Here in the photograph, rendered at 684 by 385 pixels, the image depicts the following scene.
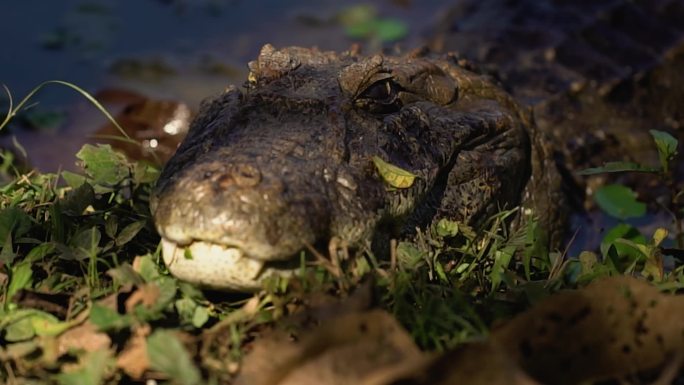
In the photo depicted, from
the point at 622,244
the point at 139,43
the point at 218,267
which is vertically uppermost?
the point at 218,267

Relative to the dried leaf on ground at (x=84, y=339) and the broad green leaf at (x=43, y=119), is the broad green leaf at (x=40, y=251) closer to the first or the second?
the dried leaf on ground at (x=84, y=339)

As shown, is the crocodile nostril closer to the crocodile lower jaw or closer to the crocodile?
the crocodile

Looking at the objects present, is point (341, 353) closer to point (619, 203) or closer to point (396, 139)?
point (396, 139)

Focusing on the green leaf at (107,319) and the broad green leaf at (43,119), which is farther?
the broad green leaf at (43,119)

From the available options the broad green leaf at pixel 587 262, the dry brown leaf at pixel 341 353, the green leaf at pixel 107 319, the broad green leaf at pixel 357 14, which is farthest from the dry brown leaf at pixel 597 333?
the broad green leaf at pixel 357 14

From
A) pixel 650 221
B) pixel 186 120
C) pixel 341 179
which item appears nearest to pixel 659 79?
pixel 650 221

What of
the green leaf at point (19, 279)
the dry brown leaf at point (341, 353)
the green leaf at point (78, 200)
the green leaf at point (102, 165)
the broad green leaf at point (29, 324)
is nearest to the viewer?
the dry brown leaf at point (341, 353)

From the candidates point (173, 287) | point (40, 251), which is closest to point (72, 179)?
point (40, 251)
